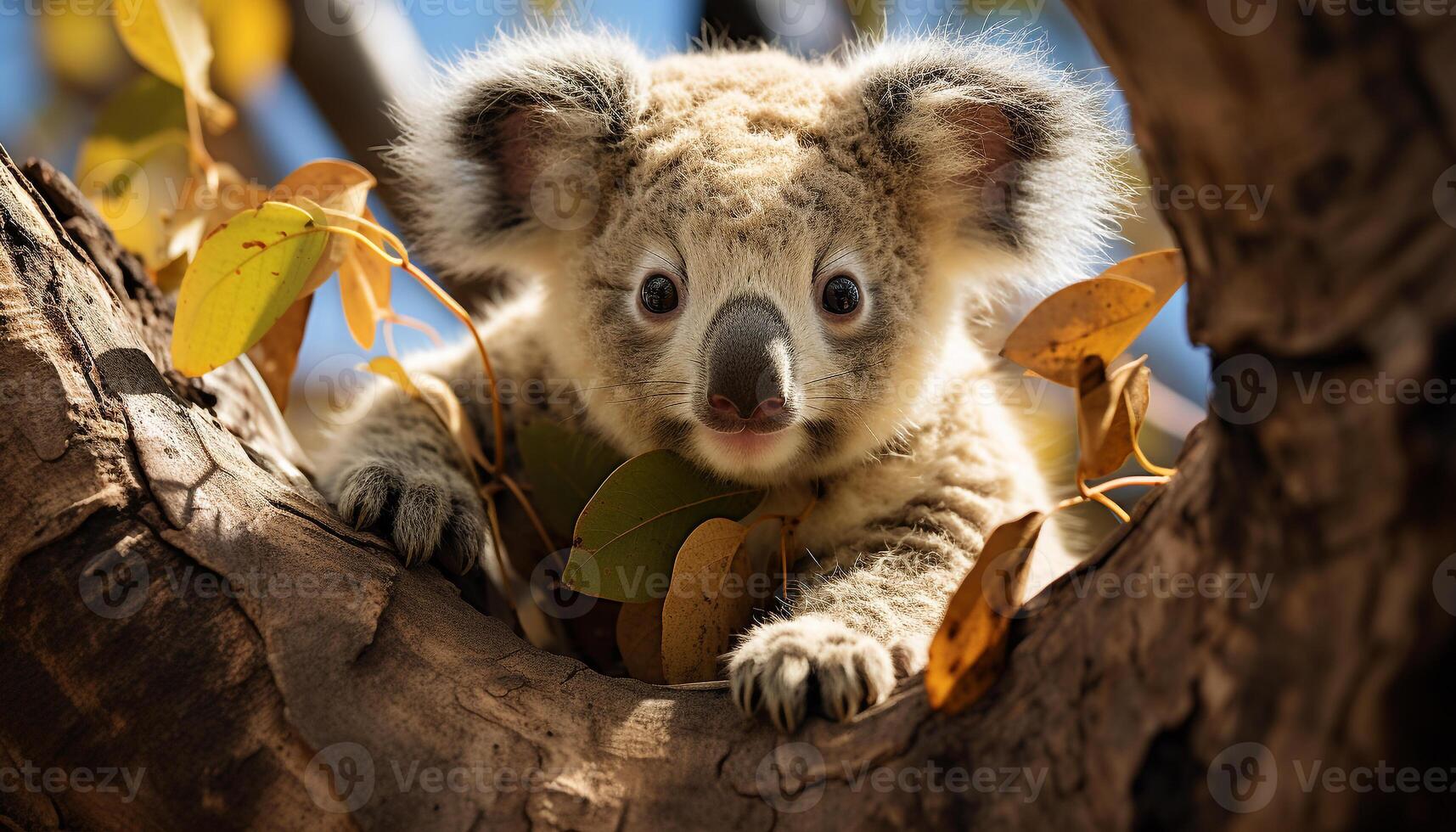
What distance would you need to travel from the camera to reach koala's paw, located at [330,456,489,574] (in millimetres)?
2184

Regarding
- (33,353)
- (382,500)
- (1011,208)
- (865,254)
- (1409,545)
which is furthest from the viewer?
(1011,208)

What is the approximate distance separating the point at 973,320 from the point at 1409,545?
2.43 metres

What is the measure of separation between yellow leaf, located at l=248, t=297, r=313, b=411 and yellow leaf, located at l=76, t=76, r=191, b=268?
46 centimetres

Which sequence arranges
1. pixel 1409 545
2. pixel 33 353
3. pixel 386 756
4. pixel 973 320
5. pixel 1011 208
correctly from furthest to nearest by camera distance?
1. pixel 973 320
2. pixel 1011 208
3. pixel 33 353
4. pixel 386 756
5. pixel 1409 545

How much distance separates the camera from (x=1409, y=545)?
43.5 inches

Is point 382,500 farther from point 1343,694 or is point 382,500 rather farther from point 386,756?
point 1343,694

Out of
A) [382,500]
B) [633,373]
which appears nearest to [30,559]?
[382,500]

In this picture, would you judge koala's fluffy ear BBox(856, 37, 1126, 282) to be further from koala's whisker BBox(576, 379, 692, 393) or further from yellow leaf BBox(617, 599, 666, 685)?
yellow leaf BBox(617, 599, 666, 685)

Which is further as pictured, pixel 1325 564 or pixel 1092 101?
pixel 1092 101

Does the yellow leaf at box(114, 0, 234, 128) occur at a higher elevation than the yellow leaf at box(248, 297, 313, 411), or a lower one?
higher

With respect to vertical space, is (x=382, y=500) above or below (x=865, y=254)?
below

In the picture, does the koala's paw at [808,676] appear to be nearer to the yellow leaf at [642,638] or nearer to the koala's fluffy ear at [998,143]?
the yellow leaf at [642,638]

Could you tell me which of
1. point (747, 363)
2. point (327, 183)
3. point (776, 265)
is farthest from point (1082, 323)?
point (327, 183)

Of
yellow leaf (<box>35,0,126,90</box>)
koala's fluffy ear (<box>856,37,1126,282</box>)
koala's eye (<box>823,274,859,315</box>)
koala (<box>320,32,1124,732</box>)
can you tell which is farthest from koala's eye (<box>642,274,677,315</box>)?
yellow leaf (<box>35,0,126,90</box>)
